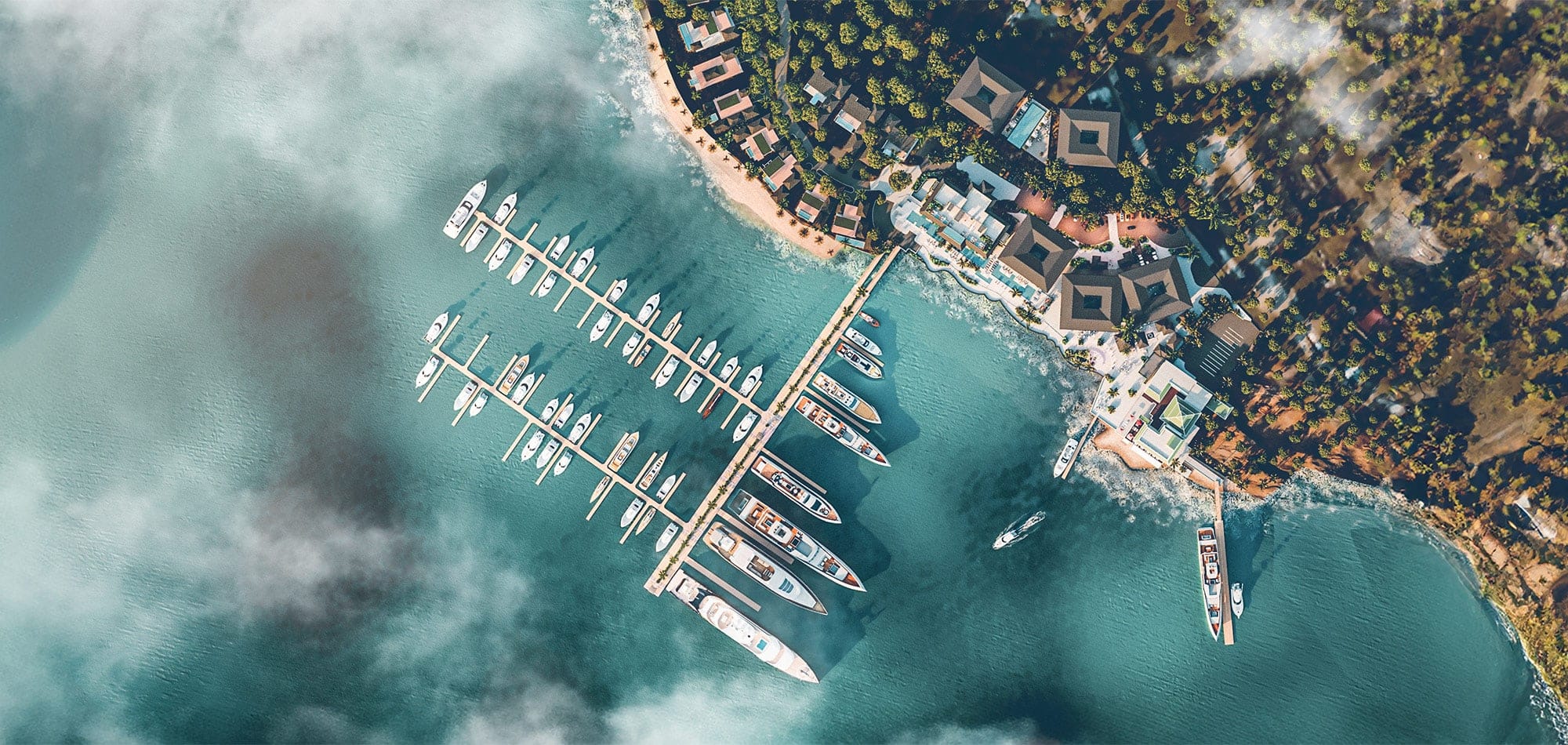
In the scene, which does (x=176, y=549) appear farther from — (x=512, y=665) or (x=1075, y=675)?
(x=1075, y=675)

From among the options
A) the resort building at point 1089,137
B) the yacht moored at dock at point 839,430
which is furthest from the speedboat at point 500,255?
the resort building at point 1089,137

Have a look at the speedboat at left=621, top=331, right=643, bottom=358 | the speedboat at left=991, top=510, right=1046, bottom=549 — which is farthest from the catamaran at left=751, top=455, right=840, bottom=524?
the speedboat at left=621, top=331, right=643, bottom=358

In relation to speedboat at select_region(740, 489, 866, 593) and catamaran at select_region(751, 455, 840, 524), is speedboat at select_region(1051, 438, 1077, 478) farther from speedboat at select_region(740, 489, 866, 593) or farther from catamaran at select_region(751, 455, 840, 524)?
speedboat at select_region(740, 489, 866, 593)

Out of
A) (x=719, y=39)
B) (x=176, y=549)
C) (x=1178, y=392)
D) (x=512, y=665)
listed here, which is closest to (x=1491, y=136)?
(x=1178, y=392)

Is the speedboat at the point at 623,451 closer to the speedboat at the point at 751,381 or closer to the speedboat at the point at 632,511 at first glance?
the speedboat at the point at 632,511

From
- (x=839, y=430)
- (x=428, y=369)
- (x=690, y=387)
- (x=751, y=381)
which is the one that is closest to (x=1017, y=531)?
(x=839, y=430)

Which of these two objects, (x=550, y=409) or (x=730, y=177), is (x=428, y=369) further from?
(x=730, y=177)
